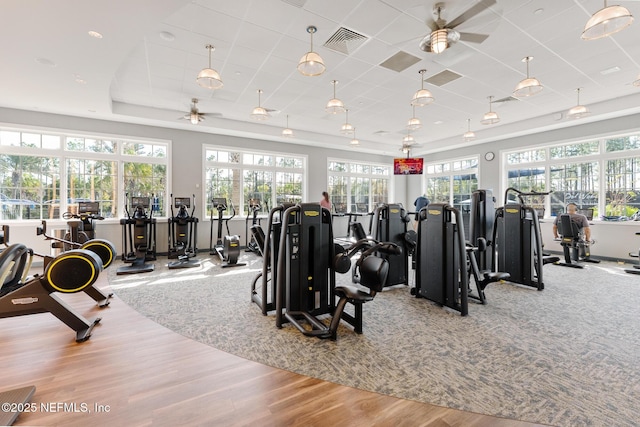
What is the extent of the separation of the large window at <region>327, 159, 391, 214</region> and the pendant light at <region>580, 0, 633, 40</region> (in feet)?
25.0

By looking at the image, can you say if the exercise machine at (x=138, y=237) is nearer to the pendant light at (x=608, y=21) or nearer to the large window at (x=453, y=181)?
the pendant light at (x=608, y=21)

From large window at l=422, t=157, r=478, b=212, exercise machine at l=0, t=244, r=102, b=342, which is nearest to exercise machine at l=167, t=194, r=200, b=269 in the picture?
exercise machine at l=0, t=244, r=102, b=342

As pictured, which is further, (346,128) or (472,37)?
(346,128)

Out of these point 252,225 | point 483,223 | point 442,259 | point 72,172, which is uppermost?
point 72,172

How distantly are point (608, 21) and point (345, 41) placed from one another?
299 centimetres

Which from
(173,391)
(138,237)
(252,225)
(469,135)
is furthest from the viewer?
(469,135)

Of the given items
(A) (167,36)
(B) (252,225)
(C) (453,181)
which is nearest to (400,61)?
(A) (167,36)

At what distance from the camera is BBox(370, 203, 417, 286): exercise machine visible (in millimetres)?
4719

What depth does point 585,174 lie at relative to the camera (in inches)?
304

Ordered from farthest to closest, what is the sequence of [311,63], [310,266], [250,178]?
1. [250,178]
2. [311,63]
3. [310,266]

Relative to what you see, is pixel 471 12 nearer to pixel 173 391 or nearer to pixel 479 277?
pixel 479 277

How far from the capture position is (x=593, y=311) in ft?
12.1

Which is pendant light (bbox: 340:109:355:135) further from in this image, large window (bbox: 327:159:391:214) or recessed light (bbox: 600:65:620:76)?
recessed light (bbox: 600:65:620:76)

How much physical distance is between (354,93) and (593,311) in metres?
5.55
